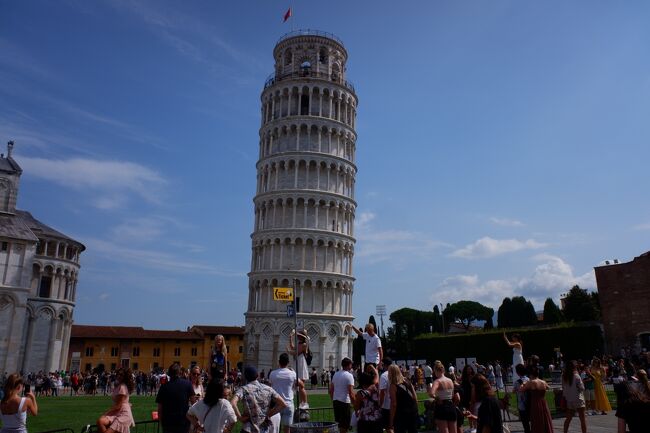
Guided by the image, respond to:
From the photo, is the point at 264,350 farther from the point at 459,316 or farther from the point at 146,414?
the point at 459,316

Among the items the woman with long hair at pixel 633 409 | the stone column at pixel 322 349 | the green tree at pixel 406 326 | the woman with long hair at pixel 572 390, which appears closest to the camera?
the woman with long hair at pixel 633 409

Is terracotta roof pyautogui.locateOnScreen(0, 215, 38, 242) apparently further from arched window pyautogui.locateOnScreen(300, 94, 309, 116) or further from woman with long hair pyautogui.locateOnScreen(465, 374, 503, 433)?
woman with long hair pyautogui.locateOnScreen(465, 374, 503, 433)

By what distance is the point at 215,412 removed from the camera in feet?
21.8

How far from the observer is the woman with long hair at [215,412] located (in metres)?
6.61

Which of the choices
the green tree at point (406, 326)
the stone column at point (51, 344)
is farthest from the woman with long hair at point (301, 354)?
the green tree at point (406, 326)

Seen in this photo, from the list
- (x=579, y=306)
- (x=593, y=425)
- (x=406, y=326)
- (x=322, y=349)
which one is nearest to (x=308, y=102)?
(x=322, y=349)

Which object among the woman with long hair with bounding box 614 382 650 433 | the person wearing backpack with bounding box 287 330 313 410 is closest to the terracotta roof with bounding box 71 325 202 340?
the person wearing backpack with bounding box 287 330 313 410

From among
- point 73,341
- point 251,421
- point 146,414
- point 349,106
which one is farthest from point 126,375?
point 73,341

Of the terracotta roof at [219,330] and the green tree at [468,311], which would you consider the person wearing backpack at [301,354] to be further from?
the green tree at [468,311]

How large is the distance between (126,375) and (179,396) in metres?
0.96

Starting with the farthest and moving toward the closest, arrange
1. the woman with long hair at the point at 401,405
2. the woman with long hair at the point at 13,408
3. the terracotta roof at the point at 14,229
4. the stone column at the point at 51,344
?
the stone column at the point at 51,344
the terracotta roof at the point at 14,229
the woman with long hair at the point at 401,405
the woman with long hair at the point at 13,408

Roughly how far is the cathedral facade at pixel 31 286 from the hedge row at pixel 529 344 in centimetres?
4475

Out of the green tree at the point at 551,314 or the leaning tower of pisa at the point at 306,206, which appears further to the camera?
the green tree at the point at 551,314

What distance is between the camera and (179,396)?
820 cm
